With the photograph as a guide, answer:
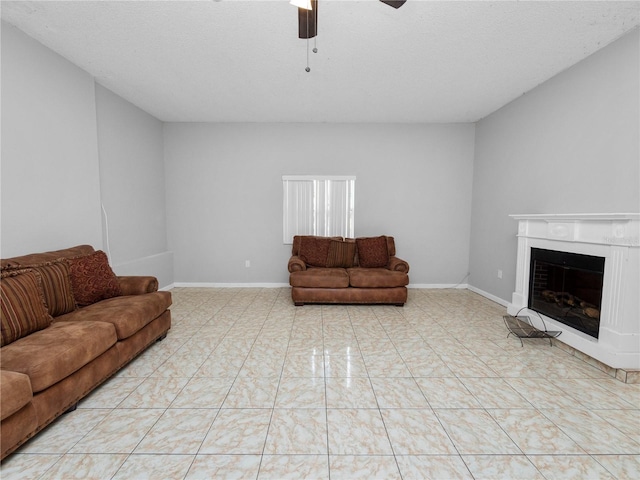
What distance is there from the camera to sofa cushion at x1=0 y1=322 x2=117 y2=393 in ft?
4.91

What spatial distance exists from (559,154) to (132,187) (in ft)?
17.8

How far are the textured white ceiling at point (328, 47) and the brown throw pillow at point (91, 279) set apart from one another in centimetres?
200

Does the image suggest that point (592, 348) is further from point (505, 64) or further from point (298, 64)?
point (298, 64)

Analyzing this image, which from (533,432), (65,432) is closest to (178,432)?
(65,432)

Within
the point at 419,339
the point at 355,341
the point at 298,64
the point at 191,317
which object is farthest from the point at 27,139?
the point at 419,339

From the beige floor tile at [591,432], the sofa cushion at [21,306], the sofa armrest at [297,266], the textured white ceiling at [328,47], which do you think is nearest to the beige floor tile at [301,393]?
the beige floor tile at [591,432]

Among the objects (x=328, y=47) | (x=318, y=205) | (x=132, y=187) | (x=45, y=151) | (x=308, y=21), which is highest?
(x=328, y=47)

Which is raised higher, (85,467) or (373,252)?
(373,252)

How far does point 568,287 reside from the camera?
9.24 feet

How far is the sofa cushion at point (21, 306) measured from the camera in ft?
5.62

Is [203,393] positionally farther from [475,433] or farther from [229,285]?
[229,285]

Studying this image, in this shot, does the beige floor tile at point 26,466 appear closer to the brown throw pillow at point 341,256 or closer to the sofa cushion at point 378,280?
the sofa cushion at point 378,280

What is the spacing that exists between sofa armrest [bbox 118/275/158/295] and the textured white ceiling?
224 centimetres

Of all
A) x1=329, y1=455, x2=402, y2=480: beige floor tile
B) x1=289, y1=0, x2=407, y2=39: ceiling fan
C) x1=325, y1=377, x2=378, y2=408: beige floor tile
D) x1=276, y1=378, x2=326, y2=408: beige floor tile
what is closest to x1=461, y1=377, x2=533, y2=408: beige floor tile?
x1=325, y1=377, x2=378, y2=408: beige floor tile
